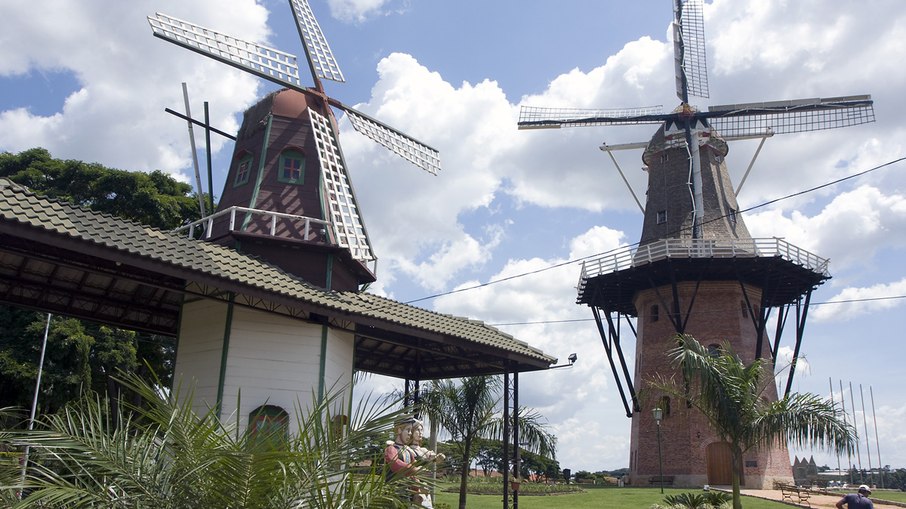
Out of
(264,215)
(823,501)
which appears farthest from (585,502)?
(264,215)

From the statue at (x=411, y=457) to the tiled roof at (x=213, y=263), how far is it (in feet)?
13.7

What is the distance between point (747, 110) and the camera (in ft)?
112

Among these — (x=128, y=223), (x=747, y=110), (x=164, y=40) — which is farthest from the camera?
(x=747, y=110)

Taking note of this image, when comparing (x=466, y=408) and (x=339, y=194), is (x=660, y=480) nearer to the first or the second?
(x=466, y=408)

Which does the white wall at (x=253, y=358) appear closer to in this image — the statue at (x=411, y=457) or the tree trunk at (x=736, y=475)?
the statue at (x=411, y=457)

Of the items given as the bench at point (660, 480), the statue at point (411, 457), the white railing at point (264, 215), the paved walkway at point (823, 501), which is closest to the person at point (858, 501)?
the statue at point (411, 457)

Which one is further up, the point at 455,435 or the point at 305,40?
the point at 305,40

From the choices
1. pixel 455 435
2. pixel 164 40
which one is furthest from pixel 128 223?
pixel 455 435

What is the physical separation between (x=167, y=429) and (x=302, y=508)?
1033 mm

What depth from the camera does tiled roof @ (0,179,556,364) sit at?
940 cm

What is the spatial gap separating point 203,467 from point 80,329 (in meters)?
21.5

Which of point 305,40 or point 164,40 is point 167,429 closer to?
point 164,40

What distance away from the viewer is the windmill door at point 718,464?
28.6 metres

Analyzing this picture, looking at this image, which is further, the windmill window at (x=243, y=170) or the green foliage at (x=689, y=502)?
the green foliage at (x=689, y=502)
